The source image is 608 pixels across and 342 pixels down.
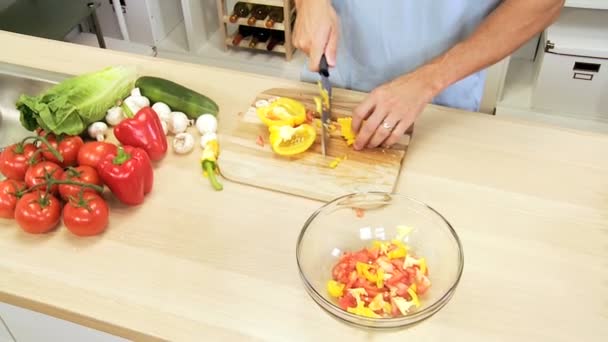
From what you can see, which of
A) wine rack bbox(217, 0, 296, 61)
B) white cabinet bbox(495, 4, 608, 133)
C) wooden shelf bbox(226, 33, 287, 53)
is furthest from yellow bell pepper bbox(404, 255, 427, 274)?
wooden shelf bbox(226, 33, 287, 53)

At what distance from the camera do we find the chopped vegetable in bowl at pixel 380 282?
771 mm

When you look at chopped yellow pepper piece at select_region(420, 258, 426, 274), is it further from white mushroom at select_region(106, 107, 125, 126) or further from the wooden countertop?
white mushroom at select_region(106, 107, 125, 126)

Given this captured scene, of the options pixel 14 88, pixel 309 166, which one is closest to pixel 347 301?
pixel 309 166

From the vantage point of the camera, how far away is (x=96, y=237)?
35.8 inches

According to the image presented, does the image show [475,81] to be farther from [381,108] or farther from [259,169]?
[259,169]

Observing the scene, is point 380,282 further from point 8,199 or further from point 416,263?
point 8,199

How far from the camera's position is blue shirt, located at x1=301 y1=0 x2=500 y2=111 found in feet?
3.68

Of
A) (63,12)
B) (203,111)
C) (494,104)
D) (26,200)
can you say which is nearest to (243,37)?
(63,12)

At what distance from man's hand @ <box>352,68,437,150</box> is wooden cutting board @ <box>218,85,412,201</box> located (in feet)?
0.11

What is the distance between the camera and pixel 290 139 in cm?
104

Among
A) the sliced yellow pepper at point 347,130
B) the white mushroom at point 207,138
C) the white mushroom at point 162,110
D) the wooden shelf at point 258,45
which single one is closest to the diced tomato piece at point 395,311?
the sliced yellow pepper at point 347,130

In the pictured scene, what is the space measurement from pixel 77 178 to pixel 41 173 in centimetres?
6

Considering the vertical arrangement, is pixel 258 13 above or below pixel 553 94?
above

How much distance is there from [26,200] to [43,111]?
177mm
